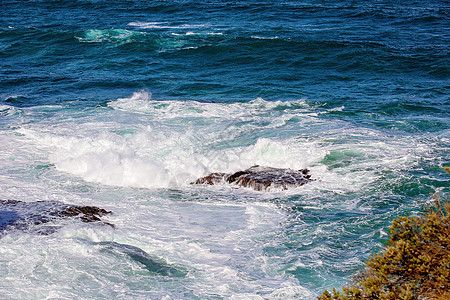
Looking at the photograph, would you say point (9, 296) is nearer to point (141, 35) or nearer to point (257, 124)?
point (257, 124)

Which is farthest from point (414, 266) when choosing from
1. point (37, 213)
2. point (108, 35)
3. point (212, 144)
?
point (108, 35)

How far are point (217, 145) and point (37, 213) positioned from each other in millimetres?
6856

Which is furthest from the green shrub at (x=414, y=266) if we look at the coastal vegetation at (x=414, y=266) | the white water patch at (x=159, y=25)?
the white water patch at (x=159, y=25)

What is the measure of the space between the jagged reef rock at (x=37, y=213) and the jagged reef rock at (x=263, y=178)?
3.59 metres

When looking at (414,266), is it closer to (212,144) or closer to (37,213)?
(37,213)

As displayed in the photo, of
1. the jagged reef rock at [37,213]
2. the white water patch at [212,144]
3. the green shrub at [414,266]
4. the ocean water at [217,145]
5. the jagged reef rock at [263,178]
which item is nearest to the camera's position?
the green shrub at [414,266]

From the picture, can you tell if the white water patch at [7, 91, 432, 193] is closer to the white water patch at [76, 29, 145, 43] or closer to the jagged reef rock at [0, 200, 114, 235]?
the jagged reef rock at [0, 200, 114, 235]

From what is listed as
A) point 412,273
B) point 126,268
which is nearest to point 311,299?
point 412,273

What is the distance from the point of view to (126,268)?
988cm

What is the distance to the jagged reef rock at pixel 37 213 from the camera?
37.5 feet

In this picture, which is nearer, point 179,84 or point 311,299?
point 311,299

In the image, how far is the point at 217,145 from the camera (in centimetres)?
1708

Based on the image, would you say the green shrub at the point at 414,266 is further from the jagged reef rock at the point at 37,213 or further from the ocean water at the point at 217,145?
the jagged reef rock at the point at 37,213

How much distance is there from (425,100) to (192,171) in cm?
1136
